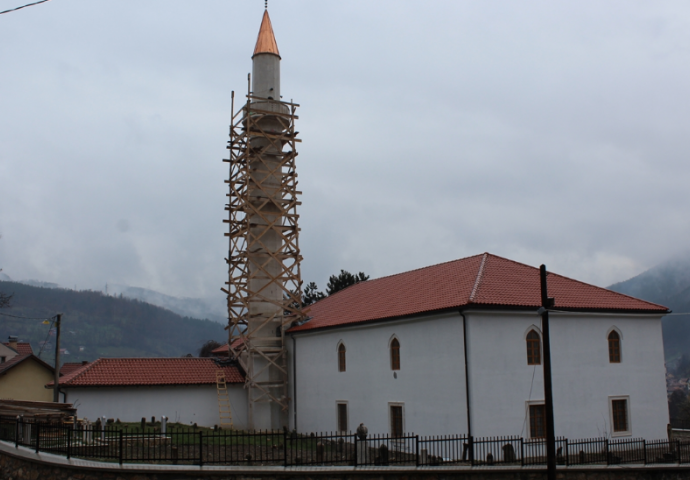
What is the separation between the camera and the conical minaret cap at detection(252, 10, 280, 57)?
3756 centimetres

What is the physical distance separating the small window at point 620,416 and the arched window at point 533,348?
390 centimetres

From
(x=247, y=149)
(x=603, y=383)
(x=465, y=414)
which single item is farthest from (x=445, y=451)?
(x=247, y=149)

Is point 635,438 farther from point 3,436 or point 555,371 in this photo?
point 3,436

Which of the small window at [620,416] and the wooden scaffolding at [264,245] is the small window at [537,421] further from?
the wooden scaffolding at [264,245]

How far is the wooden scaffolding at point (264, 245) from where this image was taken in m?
35.5

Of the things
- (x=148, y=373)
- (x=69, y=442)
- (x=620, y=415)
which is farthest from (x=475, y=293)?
(x=148, y=373)

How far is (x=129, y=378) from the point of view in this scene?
3450 cm

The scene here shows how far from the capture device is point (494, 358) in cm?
2361

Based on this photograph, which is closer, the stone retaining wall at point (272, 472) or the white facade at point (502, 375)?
the stone retaining wall at point (272, 472)

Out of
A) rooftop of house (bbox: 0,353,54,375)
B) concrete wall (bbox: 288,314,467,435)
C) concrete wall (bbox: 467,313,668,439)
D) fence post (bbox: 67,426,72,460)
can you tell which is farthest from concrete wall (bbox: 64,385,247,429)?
concrete wall (bbox: 467,313,668,439)

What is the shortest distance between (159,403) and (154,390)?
2.36ft

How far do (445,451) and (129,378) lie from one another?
18837 mm

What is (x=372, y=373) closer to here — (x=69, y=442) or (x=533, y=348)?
(x=533, y=348)

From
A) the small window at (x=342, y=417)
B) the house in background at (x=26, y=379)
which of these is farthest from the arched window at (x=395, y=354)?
the house in background at (x=26, y=379)
